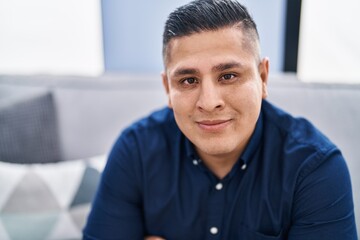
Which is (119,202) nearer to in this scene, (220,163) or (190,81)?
(220,163)

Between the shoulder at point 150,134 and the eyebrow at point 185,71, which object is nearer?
the eyebrow at point 185,71

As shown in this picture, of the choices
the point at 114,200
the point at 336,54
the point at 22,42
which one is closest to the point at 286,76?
the point at 336,54

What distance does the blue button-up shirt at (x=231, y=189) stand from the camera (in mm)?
922

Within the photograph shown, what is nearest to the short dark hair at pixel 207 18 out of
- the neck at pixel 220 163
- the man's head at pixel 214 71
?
the man's head at pixel 214 71

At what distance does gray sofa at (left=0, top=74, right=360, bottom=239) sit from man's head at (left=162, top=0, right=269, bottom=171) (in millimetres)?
463

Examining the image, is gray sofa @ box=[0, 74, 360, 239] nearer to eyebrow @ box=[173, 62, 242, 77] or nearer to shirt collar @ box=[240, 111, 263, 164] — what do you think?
shirt collar @ box=[240, 111, 263, 164]

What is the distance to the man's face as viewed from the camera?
864mm

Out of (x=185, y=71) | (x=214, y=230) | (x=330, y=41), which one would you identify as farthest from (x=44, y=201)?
(x=330, y=41)

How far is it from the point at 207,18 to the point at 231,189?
0.49 m

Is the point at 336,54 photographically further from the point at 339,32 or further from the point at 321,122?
the point at 321,122

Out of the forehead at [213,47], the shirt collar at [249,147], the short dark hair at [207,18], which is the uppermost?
the short dark hair at [207,18]

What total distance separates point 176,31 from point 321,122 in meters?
0.68

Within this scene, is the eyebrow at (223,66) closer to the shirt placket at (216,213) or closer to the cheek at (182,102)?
the cheek at (182,102)

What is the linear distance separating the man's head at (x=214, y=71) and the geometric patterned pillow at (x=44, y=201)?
55 cm
